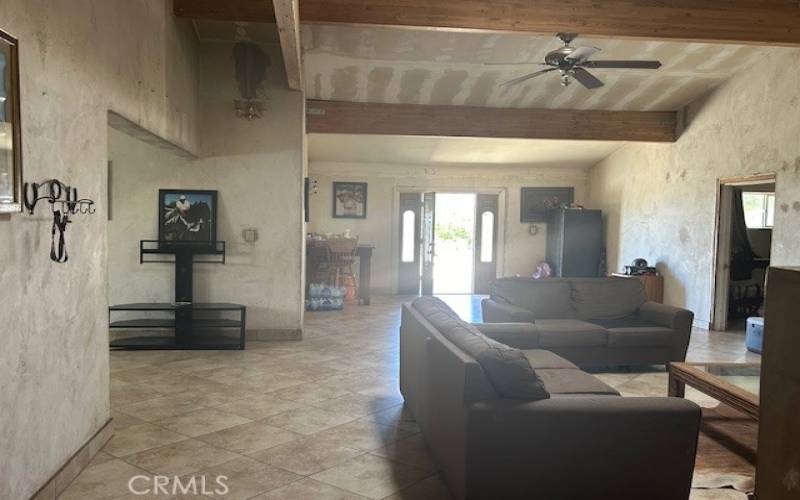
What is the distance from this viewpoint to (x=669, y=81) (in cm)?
701

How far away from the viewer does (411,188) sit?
10.4m

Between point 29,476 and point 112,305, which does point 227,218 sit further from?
point 29,476

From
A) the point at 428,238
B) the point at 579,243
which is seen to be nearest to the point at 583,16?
the point at 579,243

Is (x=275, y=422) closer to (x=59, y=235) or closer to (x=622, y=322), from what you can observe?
(x=59, y=235)

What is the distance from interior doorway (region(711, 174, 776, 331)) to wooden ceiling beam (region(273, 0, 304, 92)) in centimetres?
535

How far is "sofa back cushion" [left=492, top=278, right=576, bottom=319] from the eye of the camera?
5.31 meters

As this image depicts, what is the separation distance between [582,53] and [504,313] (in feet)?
7.51

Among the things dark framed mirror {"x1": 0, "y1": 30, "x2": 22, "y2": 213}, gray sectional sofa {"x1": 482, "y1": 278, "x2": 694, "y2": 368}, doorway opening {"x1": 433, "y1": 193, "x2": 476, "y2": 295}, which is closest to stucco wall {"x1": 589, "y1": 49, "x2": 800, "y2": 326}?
gray sectional sofa {"x1": 482, "y1": 278, "x2": 694, "y2": 368}

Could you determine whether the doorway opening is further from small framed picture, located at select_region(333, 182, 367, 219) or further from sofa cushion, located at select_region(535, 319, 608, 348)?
sofa cushion, located at select_region(535, 319, 608, 348)

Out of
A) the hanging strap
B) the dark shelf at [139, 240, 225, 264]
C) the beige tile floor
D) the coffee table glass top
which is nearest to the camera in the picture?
the hanging strap

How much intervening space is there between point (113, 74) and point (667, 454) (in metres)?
3.56

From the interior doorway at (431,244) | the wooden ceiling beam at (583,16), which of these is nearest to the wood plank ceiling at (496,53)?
the wooden ceiling beam at (583,16)

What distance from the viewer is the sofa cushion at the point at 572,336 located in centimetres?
480

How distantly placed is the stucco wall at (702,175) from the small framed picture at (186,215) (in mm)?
6112
